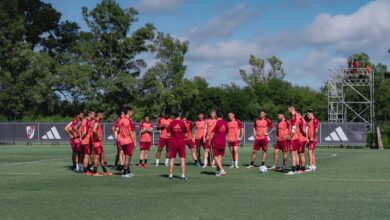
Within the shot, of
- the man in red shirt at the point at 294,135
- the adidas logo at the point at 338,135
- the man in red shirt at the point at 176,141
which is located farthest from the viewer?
the adidas logo at the point at 338,135

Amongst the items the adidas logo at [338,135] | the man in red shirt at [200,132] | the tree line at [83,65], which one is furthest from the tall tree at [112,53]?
the man in red shirt at [200,132]

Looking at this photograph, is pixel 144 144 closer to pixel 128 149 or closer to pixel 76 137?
pixel 76 137

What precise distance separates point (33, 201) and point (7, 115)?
58862 mm

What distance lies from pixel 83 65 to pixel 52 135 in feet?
59.8

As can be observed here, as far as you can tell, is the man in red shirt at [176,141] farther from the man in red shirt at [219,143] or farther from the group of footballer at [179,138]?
the man in red shirt at [219,143]

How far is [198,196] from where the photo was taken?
12.8m

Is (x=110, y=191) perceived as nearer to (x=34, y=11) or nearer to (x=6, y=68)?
(x=6, y=68)

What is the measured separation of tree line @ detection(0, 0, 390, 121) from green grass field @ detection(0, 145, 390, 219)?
48637 millimetres

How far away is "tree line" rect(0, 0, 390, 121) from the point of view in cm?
6625

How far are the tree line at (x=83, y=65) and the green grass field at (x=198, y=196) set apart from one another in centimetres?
4864

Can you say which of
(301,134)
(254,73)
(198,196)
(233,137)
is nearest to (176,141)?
(198,196)

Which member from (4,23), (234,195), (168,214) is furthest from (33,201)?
(4,23)

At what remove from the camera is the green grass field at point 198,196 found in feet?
34.1

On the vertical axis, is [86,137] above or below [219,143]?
above
